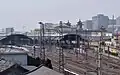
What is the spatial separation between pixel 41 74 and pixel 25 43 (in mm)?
29509

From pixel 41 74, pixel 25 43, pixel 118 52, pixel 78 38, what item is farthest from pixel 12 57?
pixel 25 43

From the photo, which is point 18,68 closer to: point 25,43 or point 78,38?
point 78,38

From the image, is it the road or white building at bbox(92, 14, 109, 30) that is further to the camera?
white building at bbox(92, 14, 109, 30)

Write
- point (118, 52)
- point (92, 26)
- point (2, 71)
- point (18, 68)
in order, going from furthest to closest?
point (92, 26) → point (118, 52) → point (18, 68) → point (2, 71)

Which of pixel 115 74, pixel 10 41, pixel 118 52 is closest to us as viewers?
pixel 115 74

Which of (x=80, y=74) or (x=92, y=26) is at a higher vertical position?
(x=92, y=26)

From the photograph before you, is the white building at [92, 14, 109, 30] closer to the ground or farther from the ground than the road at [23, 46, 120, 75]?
farther from the ground

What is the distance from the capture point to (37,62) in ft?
48.9

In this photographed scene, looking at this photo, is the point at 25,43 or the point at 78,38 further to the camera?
the point at 25,43

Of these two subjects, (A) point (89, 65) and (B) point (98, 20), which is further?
(B) point (98, 20)

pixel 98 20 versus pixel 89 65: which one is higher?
pixel 98 20

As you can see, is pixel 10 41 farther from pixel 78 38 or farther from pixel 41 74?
pixel 41 74

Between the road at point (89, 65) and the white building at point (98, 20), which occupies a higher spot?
the white building at point (98, 20)

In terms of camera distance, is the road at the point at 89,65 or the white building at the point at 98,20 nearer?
the road at the point at 89,65
